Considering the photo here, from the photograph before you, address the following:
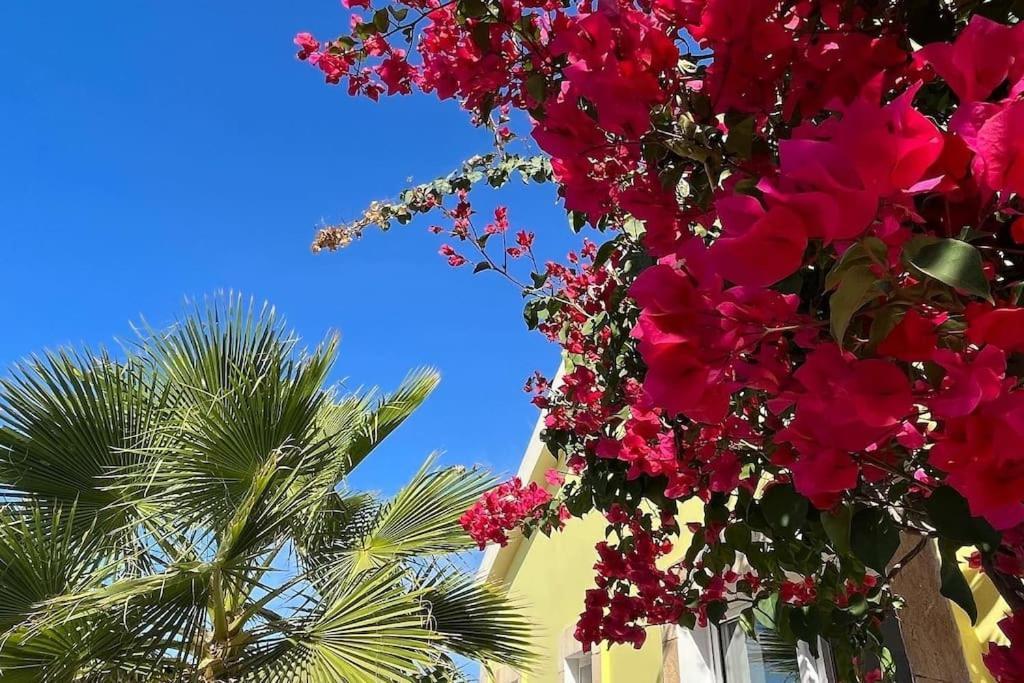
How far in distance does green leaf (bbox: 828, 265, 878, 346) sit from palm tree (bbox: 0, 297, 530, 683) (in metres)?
2.27

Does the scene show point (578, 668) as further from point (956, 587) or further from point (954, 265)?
point (954, 265)

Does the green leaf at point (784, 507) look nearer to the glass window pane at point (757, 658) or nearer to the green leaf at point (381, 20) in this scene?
the green leaf at point (381, 20)

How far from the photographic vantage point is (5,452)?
3018 millimetres

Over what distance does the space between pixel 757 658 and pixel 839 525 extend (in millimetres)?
2565

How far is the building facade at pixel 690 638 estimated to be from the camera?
6.52 ft

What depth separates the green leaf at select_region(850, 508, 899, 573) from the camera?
2.62 ft

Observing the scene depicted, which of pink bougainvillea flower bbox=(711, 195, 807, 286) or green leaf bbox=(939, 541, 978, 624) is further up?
pink bougainvillea flower bbox=(711, 195, 807, 286)

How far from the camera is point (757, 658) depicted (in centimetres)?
301

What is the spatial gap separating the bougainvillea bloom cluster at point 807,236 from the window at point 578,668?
10.8 feet

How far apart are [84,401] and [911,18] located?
338cm

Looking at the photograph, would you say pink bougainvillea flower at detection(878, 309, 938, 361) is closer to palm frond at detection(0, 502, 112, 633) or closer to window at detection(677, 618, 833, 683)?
window at detection(677, 618, 833, 683)

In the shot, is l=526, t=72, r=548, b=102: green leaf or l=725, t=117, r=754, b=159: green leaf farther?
l=526, t=72, r=548, b=102: green leaf

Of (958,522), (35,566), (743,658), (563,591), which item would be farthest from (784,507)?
(563,591)

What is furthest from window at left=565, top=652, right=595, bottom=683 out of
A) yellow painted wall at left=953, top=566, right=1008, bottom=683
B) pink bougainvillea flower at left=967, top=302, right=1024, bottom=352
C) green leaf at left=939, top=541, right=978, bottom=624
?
pink bougainvillea flower at left=967, top=302, right=1024, bottom=352
